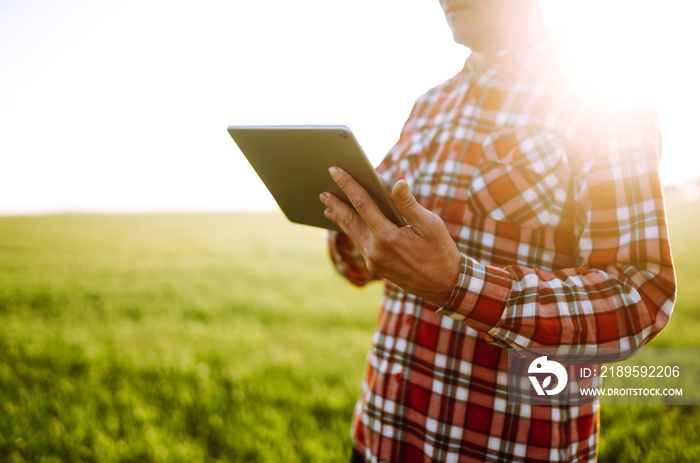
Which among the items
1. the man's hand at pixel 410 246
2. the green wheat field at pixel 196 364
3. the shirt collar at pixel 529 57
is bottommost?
the green wheat field at pixel 196 364

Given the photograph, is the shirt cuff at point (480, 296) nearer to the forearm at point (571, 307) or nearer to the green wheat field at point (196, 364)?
the forearm at point (571, 307)

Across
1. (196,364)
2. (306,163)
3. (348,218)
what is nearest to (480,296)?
(348,218)

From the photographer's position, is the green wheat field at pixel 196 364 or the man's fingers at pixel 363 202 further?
the green wheat field at pixel 196 364

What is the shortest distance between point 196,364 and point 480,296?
12.6 ft

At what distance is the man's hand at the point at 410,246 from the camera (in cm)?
98

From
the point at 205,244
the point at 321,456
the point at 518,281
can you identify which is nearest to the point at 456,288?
the point at 518,281

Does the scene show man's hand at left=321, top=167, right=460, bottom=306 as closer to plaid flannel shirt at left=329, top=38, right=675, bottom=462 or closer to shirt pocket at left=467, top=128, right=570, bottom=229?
plaid flannel shirt at left=329, top=38, right=675, bottom=462

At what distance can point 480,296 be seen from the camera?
0.98 metres

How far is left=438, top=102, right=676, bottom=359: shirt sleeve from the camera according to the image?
3.14 feet

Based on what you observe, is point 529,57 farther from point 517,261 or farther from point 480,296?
point 480,296

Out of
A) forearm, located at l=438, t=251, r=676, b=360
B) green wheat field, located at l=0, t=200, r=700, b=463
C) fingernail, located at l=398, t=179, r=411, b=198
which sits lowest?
green wheat field, located at l=0, t=200, r=700, b=463
